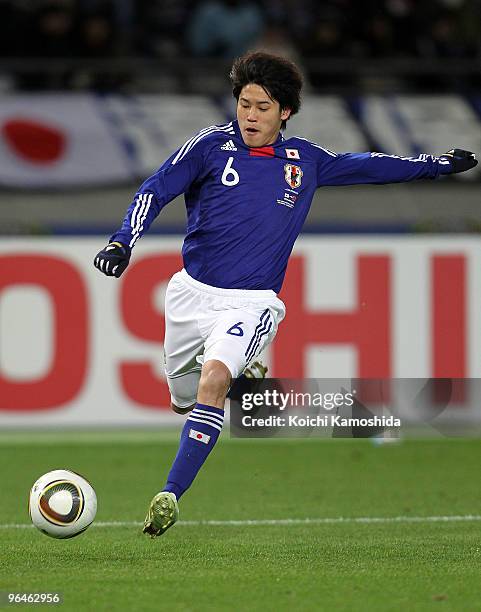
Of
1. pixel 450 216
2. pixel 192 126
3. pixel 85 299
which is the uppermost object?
pixel 192 126

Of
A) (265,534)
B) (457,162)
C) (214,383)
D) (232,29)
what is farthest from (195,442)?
(232,29)

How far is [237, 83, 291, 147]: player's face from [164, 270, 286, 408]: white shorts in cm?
74

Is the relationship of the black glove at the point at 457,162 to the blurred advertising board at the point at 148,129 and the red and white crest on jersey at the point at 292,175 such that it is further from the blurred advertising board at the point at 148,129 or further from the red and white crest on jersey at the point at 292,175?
the blurred advertising board at the point at 148,129

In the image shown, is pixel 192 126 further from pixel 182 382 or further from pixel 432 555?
pixel 432 555

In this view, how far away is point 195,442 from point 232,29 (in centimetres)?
841

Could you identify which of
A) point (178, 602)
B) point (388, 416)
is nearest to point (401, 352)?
point (388, 416)

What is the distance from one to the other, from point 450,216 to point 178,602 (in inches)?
331

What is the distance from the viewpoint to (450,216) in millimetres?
12758

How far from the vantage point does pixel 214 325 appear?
6398 millimetres

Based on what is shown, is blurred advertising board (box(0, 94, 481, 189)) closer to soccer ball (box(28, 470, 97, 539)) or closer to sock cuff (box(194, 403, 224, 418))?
sock cuff (box(194, 403, 224, 418))

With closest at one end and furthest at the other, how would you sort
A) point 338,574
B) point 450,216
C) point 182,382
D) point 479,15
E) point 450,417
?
point 338,574
point 182,382
point 450,417
point 450,216
point 479,15

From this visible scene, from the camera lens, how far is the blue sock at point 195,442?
5871 mm

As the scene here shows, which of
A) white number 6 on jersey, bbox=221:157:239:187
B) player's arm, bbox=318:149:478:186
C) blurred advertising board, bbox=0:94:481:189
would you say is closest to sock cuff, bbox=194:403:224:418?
white number 6 on jersey, bbox=221:157:239:187

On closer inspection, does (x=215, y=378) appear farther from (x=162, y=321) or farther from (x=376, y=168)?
(x=162, y=321)
